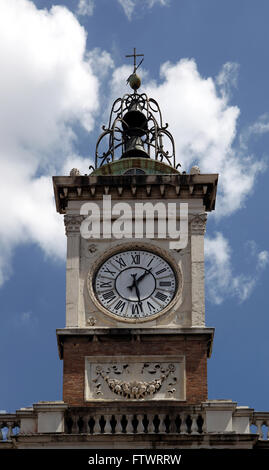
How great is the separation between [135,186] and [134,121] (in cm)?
360

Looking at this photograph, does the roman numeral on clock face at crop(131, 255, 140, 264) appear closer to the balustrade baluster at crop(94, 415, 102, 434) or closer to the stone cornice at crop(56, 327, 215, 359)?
the stone cornice at crop(56, 327, 215, 359)

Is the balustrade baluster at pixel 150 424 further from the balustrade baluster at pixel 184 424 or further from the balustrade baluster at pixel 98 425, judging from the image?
the balustrade baluster at pixel 98 425

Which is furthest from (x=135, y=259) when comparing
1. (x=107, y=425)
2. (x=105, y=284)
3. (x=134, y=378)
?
(x=107, y=425)

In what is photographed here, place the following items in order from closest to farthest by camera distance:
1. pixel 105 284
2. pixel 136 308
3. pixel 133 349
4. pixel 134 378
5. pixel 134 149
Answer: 1. pixel 134 378
2. pixel 133 349
3. pixel 136 308
4. pixel 105 284
5. pixel 134 149

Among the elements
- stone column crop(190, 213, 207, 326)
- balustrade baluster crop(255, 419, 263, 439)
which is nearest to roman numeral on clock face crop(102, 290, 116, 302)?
stone column crop(190, 213, 207, 326)

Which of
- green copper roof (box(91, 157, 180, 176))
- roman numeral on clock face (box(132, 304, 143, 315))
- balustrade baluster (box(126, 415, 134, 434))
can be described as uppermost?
green copper roof (box(91, 157, 180, 176))

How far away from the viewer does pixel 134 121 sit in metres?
47.8

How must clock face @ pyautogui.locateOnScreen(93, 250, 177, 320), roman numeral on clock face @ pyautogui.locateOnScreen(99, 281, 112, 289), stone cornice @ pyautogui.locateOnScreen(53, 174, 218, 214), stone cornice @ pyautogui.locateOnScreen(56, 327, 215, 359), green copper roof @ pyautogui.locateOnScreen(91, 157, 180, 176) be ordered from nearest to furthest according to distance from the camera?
1. stone cornice @ pyautogui.locateOnScreen(56, 327, 215, 359)
2. clock face @ pyautogui.locateOnScreen(93, 250, 177, 320)
3. roman numeral on clock face @ pyautogui.locateOnScreen(99, 281, 112, 289)
4. stone cornice @ pyautogui.locateOnScreen(53, 174, 218, 214)
5. green copper roof @ pyautogui.locateOnScreen(91, 157, 180, 176)

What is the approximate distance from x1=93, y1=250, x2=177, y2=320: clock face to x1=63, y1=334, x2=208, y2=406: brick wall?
29.6 inches

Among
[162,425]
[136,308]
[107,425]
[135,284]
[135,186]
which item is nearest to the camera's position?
[107,425]

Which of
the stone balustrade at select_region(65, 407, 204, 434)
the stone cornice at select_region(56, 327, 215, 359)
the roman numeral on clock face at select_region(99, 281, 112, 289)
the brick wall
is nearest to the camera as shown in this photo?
the stone balustrade at select_region(65, 407, 204, 434)

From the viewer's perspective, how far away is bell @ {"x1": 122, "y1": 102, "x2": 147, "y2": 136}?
47688 mm

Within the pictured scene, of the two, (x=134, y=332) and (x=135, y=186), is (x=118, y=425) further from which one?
(x=135, y=186)
